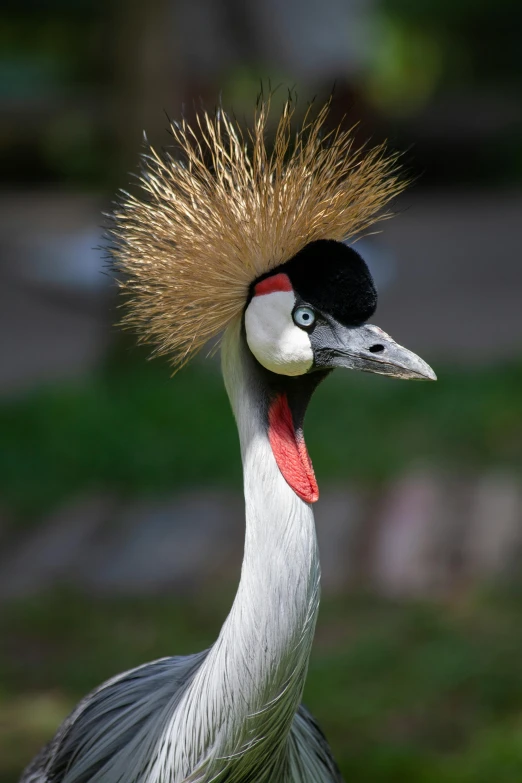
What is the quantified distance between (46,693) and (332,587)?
2.67ft

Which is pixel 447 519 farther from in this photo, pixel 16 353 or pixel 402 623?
pixel 16 353

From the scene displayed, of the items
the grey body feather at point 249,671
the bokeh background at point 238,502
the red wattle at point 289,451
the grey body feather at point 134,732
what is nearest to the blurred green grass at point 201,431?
the bokeh background at point 238,502

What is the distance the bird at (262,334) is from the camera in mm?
1361

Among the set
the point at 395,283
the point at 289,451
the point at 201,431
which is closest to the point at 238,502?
the point at 201,431

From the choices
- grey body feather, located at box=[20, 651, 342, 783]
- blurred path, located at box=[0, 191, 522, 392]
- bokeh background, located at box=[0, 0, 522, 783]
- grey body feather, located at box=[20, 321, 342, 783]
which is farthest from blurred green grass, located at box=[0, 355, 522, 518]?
grey body feather, located at box=[20, 321, 342, 783]

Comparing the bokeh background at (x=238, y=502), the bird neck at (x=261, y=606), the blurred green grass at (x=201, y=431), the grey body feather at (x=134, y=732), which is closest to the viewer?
the bird neck at (x=261, y=606)

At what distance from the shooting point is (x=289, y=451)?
1.40 m

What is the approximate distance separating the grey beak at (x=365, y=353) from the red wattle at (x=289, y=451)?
79mm

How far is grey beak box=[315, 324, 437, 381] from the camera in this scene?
136cm

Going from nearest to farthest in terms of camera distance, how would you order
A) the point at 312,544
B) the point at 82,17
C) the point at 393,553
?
the point at 312,544 < the point at 393,553 < the point at 82,17

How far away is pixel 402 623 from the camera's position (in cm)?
294

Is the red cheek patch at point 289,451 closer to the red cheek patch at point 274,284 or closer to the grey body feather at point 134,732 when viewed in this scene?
the red cheek patch at point 274,284

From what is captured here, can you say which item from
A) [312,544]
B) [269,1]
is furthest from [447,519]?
[269,1]

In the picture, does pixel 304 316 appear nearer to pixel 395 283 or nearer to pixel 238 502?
pixel 238 502
